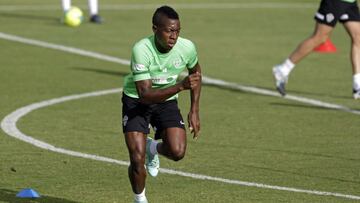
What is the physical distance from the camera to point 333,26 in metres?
15.8

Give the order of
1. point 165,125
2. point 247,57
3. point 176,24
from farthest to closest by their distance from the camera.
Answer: point 247,57, point 165,125, point 176,24

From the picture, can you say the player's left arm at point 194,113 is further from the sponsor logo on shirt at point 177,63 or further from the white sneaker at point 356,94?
the white sneaker at point 356,94

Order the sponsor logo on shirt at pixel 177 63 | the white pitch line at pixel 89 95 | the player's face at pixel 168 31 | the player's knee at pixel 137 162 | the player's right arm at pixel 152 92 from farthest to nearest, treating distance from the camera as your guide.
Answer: the white pitch line at pixel 89 95 → the sponsor logo on shirt at pixel 177 63 → the player's knee at pixel 137 162 → the player's face at pixel 168 31 → the player's right arm at pixel 152 92

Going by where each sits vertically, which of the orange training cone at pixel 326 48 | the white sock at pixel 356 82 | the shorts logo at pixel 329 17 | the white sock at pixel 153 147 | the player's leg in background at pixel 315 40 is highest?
the white sock at pixel 153 147

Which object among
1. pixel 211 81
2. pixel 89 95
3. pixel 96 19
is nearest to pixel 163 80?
pixel 89 95

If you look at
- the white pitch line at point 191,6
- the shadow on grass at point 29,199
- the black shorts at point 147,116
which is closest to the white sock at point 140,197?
the black shorts at point 147,116

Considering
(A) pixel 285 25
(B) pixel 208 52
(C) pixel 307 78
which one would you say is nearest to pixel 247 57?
(B) pixel 208 52

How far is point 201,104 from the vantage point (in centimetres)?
1519

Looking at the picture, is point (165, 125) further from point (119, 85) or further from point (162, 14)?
point (119, 85)

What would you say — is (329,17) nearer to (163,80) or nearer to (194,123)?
(163,80)

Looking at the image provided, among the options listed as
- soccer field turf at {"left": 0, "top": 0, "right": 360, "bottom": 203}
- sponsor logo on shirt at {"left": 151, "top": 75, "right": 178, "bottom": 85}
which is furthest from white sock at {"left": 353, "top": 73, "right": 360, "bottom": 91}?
sponsor logo on shirt at {"left": 151, "top": 75, "right": 178, "bottom": 85}

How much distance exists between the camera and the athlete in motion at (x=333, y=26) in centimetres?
1561

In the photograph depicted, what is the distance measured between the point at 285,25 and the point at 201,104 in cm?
1067

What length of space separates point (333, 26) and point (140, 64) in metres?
7.28
